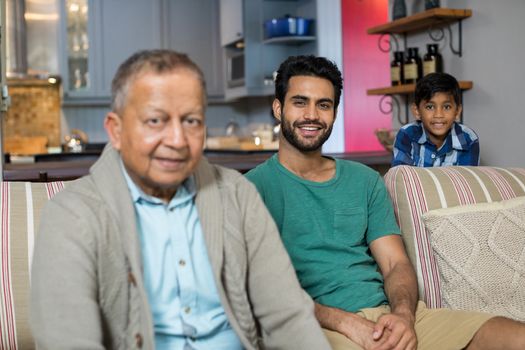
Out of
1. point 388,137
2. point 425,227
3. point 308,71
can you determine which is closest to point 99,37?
point 388,137

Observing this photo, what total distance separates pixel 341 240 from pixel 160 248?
69 cm

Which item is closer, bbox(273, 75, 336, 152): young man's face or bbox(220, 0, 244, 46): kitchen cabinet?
bbox(273, 75, 336, 152): young man's face

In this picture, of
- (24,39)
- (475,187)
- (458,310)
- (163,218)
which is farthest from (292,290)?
(24,39)

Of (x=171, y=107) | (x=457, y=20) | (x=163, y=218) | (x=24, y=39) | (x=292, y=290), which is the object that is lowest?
(x=292, y=290)

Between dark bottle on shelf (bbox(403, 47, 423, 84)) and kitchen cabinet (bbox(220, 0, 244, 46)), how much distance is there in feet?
9.14

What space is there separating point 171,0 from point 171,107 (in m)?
6.37

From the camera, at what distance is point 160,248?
58.3 inches

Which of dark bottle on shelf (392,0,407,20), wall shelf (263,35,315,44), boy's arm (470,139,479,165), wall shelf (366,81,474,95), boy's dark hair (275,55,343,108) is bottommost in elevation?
boy's arm (470,139,479,165)

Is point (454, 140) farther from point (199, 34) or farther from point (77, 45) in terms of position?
point (77, 45)

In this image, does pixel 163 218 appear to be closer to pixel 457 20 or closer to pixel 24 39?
pixel 457 20

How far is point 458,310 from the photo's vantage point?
206 centimetres

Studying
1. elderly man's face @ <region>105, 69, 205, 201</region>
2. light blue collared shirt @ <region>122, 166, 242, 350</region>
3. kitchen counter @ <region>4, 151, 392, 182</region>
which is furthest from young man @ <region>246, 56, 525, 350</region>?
kitchen counter @ <region>4, 151, 392, 182</region>

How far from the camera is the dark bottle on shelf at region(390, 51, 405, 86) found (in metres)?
4.14

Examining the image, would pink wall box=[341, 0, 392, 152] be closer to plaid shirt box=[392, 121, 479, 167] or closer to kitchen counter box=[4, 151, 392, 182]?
kitchen counter box=[4, 151, 392, 182]
